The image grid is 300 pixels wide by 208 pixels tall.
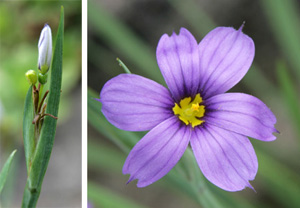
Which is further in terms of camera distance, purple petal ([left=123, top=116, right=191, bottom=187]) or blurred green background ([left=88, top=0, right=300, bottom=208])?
blurred green background ([left=88, top=0, right=300, bottom=208])

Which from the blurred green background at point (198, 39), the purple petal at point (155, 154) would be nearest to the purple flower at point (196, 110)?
the purple petal at point (155, 154)

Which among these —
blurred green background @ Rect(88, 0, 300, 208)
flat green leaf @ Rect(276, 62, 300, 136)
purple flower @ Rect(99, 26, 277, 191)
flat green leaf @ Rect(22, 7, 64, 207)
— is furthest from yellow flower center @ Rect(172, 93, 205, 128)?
blurred green background @ Rect(88, 0, 300, 208)

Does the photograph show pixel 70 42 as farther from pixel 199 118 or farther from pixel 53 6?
pixel 199 118

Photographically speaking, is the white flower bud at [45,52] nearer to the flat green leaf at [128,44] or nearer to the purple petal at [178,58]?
the purple petal at [178,58]

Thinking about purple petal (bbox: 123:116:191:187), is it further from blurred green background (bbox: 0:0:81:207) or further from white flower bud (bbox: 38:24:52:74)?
blurred green background (bbox: 0:0:81:207)

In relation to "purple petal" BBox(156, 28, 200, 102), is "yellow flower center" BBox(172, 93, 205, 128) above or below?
below

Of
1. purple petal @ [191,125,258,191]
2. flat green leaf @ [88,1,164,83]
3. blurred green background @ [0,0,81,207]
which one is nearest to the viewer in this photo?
purple petal @ [191,125,258,191]

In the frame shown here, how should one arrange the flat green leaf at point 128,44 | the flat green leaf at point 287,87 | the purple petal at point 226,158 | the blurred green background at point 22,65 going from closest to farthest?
the purple petal at point 226,158 → the flat green leaf at point 287,87 → the blurred green background at point 22,65 → the flat green leaf at point 128,44
